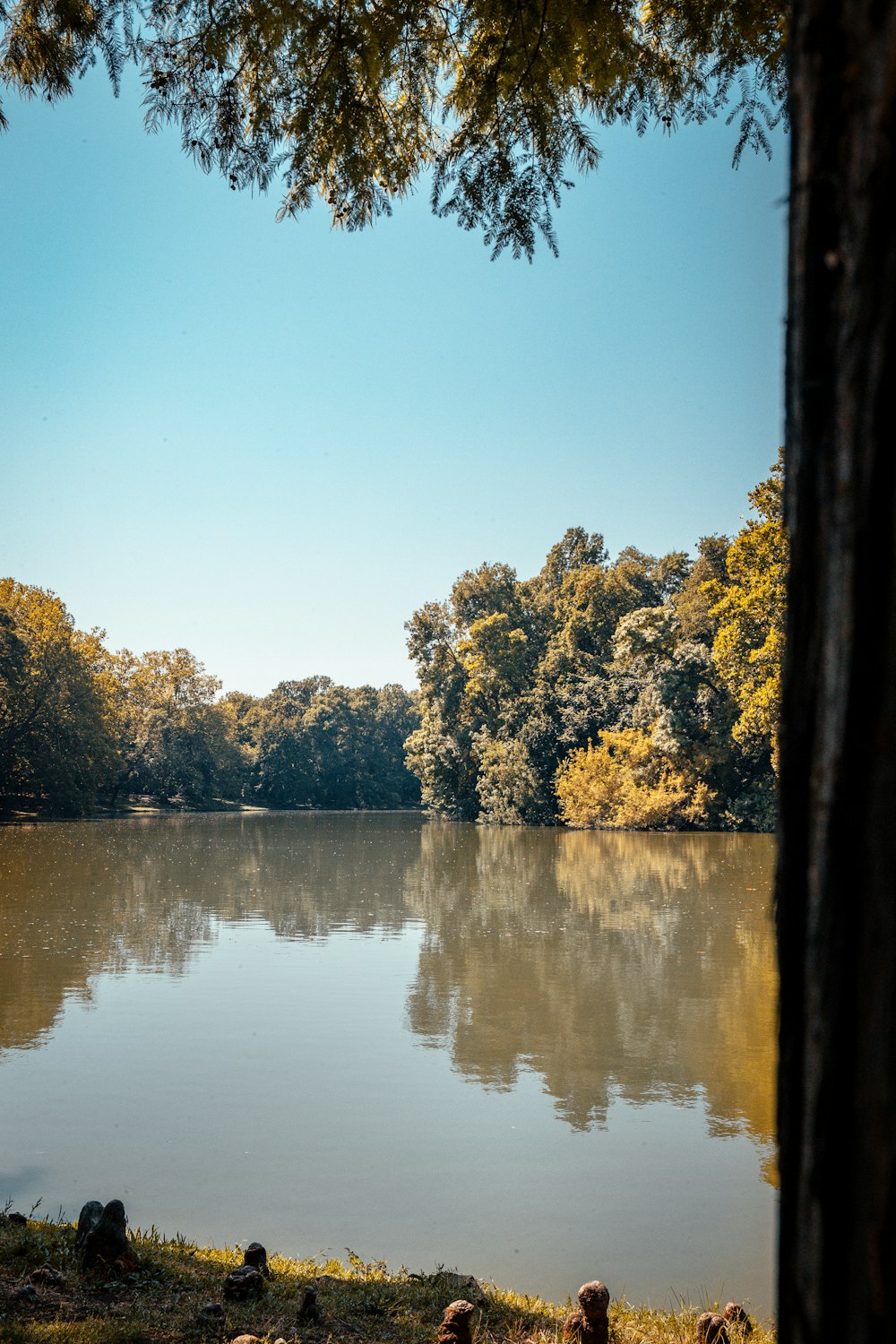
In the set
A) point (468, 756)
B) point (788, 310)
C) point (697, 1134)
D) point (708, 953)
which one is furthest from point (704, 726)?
point (788, 310)

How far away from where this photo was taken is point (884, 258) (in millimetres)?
850

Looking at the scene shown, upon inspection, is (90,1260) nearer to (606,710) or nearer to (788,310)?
(788,310)

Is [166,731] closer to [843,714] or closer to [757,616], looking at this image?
[757,616]

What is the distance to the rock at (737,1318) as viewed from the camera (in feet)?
Result: 11.5

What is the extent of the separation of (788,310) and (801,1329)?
0.96 metres

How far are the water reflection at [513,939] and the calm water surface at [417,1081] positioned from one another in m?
0.05

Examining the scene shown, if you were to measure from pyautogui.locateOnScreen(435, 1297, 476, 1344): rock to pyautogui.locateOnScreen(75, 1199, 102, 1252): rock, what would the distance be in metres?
1.45

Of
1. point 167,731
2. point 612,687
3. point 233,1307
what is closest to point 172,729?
point 167,731

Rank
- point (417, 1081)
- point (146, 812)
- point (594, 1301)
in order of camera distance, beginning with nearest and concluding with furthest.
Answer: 1. point (594, 1301)
2. point (417, 1081)
3. point (146, 812)

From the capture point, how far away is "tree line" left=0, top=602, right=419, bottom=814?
140ft

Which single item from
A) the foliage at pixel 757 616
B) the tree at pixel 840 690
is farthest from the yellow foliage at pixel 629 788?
the tree at pixel 840 690

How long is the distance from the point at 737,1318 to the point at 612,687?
37690mm

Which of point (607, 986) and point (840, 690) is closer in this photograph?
point (840, 690)

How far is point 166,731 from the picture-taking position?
5934 cm
